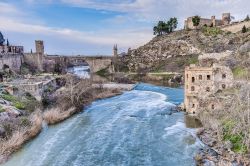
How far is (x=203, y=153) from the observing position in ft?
125

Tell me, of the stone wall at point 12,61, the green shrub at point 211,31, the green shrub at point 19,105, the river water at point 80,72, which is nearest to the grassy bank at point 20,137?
the green shrub at point 19,105

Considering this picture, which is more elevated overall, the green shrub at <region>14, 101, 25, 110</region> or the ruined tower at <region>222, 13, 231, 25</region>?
the ruined tower at <region>222, 13, 231, 25</region>

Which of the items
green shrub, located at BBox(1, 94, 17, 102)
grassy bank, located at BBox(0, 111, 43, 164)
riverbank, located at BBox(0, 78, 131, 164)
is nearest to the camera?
grassy bank, located at BBox(0, 111, 43, 164)

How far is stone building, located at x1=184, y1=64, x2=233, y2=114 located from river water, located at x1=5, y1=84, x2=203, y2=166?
11.1 ft

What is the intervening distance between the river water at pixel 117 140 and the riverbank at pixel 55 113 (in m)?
1.01

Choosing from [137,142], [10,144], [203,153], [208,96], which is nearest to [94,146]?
[137,142]

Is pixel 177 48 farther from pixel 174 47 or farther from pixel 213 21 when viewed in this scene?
pixel 213 21

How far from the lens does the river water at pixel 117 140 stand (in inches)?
1491

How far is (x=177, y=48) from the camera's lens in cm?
13688

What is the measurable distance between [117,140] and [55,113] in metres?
14.7

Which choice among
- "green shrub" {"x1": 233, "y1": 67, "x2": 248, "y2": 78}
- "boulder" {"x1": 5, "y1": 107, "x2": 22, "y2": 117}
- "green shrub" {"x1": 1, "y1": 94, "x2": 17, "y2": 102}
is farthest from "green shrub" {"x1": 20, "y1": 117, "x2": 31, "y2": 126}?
"green shrub" {"x1": 233, "y1": 67, "x2": 248, "y2": 78}

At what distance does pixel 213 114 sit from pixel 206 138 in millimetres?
6746

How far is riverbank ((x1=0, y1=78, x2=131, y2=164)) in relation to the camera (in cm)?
3993

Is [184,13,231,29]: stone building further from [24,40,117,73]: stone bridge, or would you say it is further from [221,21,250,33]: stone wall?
[24,40,117,73]: stone bridge
